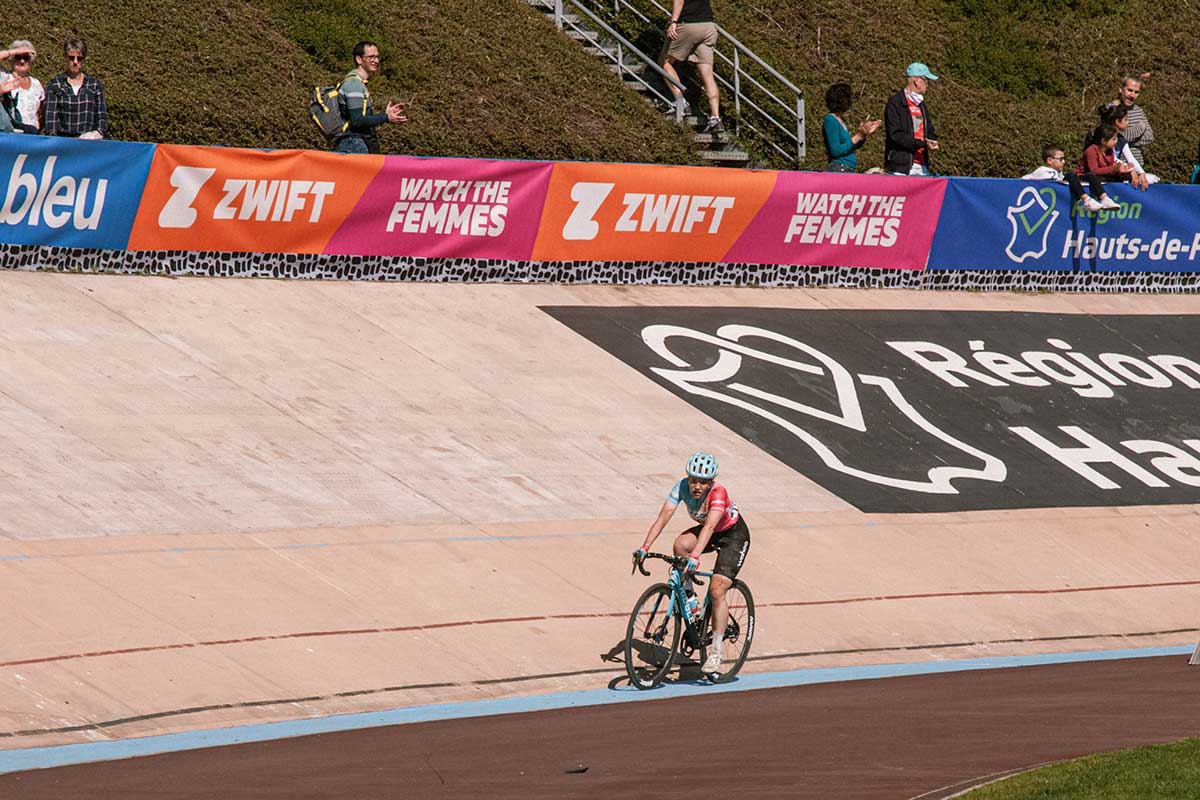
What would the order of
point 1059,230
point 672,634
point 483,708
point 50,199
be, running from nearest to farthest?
point 483,708, point 672,634, point 50,199, point 1059,230

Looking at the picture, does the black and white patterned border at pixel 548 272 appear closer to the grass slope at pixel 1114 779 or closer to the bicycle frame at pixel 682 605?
the bicycle frame at pixel 682 605

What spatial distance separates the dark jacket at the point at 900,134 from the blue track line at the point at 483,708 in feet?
30.4

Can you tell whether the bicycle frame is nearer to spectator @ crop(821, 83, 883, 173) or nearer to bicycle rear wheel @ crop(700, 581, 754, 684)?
bicycle rear wheel @ crop(700, 581, 754, 684)

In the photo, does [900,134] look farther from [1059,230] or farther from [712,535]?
[712,535]

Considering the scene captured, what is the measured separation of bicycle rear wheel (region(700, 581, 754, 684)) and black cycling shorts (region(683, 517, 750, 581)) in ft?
0.55

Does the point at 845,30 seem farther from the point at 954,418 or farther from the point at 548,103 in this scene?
the point at 954,418

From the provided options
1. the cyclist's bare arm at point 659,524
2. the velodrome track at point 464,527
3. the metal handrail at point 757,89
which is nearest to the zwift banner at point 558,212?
the velodrome track at point 464,527

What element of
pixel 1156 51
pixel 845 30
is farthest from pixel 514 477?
pixel 1156 51

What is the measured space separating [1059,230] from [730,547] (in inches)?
525

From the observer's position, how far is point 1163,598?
1617cm

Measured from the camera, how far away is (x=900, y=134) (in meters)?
22.5

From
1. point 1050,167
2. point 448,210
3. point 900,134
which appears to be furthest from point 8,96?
point 1050,167

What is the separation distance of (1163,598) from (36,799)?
1091 cm

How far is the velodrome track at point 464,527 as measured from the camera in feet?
36.2
